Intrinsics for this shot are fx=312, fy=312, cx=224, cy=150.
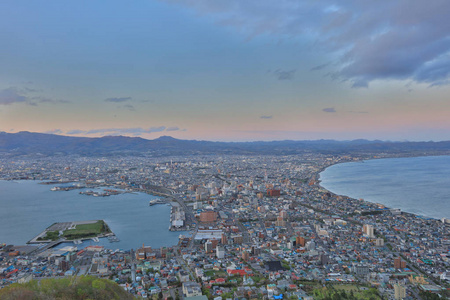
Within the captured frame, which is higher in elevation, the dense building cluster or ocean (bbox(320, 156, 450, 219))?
ocean (bbox(320, 156, 450, 219))

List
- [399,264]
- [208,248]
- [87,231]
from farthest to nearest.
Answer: [87,231] < [208,248] < [399,264]

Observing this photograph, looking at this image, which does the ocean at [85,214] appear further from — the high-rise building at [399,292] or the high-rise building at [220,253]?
the high-rise building at [399,292]

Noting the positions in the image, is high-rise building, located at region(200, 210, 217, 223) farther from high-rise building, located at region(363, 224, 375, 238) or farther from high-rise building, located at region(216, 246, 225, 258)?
high-rise building, located at region(363, 224, 375, 238)

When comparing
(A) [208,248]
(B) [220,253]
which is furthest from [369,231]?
(A) [208,248]

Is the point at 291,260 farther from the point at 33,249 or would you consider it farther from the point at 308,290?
the point at 33,249

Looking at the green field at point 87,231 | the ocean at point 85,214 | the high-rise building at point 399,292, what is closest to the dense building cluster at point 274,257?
the high-rise building at point 399,292

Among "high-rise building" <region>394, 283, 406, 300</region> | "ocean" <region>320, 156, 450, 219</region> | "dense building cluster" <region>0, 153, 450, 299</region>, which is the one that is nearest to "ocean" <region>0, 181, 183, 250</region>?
"dense building cluster" <region>0, 153, 450, 299</region>

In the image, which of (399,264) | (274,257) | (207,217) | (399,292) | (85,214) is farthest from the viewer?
(85,214)

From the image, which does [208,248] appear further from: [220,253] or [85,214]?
[85,214]
